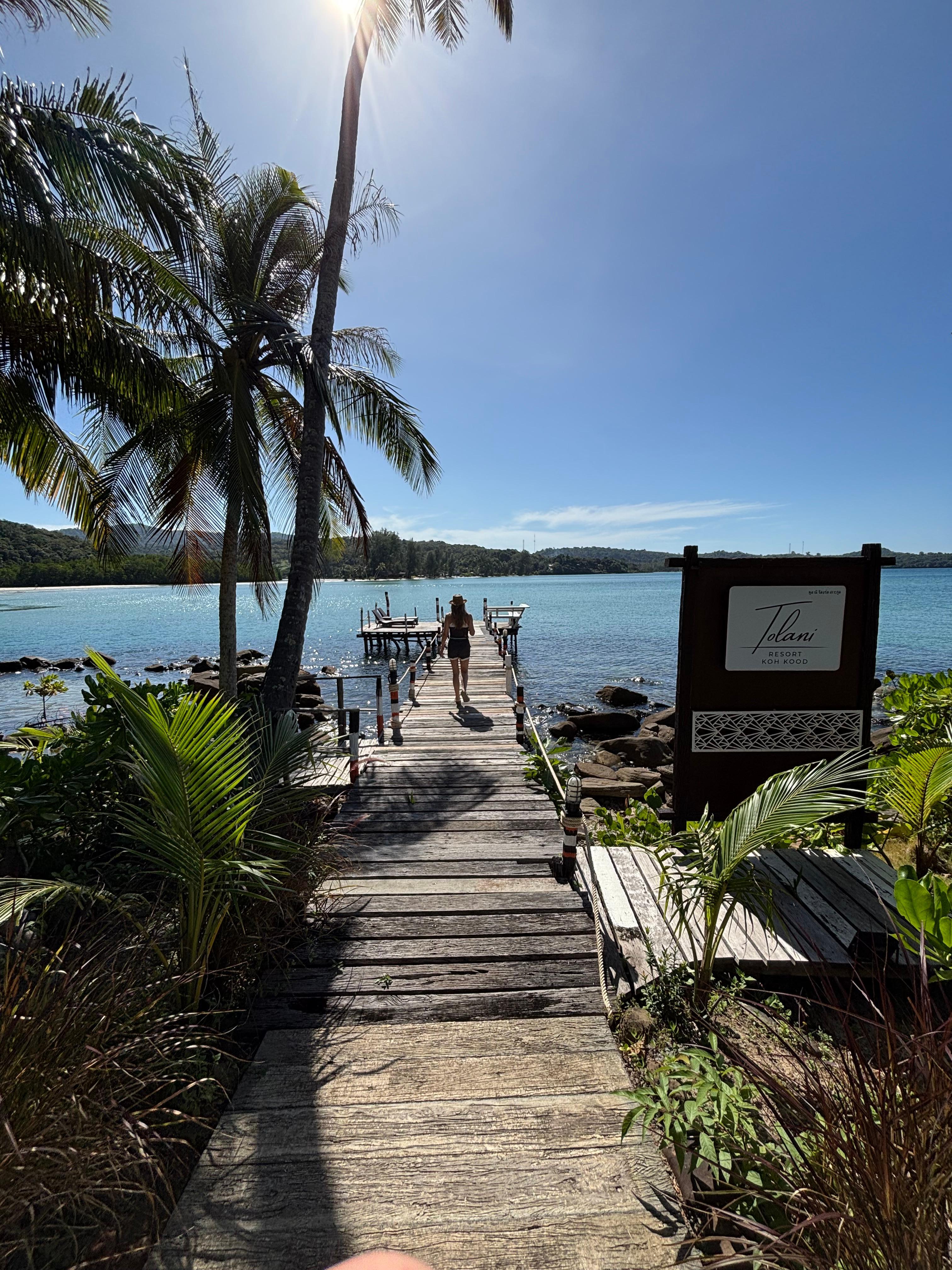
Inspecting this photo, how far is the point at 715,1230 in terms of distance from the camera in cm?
203

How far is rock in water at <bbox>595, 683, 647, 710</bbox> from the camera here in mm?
22422

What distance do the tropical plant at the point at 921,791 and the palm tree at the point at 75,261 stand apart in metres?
9.78

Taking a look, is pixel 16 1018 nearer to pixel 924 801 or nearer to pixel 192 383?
pixel 924 801

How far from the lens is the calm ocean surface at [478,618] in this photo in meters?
27.8

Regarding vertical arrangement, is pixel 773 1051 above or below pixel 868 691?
below

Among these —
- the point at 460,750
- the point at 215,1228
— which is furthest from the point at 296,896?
the point at 460,750

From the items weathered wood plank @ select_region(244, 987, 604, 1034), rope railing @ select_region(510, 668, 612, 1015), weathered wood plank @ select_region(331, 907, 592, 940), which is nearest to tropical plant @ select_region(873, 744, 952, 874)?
rope railing @ select_region(510, 668, 612, 1015)

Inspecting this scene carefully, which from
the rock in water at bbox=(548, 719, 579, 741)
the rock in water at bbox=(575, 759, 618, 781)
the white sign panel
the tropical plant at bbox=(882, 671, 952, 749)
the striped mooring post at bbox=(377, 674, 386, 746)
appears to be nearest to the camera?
the white sign panel

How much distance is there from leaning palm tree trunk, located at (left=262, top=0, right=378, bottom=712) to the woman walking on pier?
3.25 m

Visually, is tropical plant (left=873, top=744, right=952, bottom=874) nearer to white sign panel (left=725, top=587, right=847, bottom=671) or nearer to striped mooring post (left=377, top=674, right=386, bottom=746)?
white sign panel (left=725, top=587, right=847, bottom=671)

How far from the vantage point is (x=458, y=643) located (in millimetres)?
11195

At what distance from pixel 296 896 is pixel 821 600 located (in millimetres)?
5296

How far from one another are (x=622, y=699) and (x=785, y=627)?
17.4 meters

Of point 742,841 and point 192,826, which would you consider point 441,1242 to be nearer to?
point 192,826
